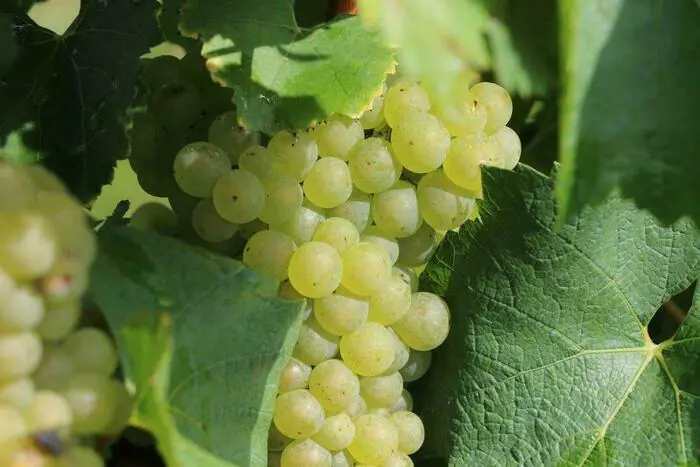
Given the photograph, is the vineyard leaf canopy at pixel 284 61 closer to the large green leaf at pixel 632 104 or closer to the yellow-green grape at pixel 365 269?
the yellow-green grape at pixel 365 269

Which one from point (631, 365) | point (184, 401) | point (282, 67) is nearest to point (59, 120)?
point (282, 67)

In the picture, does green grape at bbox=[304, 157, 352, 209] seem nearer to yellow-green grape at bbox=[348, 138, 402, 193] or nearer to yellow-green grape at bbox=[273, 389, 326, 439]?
yellow-green grape at bbox=[348, 138, 402, 193]

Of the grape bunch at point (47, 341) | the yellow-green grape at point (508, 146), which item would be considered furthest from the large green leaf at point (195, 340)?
the yellow-green grape at point (508, 146)

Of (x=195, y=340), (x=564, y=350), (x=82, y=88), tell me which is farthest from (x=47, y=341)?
(x=564, y=350)

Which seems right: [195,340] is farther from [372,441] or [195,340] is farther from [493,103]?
[493,103]

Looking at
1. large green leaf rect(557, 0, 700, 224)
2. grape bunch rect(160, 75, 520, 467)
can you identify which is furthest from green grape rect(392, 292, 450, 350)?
large green leaf rect(557, 0, 700, 224)

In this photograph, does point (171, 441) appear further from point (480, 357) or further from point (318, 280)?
point (480, 357)
